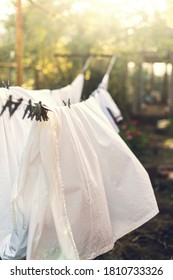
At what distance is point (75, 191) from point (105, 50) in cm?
410

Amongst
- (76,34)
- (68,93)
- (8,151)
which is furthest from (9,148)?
(76,34)

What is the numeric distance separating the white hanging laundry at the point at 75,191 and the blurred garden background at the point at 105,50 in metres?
0.69

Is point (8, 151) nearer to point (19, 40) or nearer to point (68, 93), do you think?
point (68, 93)

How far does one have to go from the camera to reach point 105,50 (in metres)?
6.11

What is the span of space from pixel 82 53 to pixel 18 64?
2643 millimetres

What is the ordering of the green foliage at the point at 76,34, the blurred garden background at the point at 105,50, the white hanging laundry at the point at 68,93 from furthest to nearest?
the green foliage at the point at 76,34, the blurred garden background at the point at 105,50, the white hanging laundry at the point at 68,93

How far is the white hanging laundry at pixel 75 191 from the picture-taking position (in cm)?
213

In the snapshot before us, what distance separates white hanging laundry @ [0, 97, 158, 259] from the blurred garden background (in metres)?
0.69

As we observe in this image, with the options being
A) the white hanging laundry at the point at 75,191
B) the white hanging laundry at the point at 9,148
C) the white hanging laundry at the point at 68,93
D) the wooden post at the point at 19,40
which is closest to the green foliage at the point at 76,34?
the wooden post at the point at 19,40

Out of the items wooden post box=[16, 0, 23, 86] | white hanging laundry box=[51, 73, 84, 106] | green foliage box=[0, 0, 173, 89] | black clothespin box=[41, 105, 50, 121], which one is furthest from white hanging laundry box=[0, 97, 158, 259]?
green foliage box=[0, 0, 173, 89]

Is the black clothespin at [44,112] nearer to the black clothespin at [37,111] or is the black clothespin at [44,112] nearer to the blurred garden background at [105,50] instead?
the black clothespin at [37,111]

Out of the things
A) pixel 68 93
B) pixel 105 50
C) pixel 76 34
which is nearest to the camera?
pixel 68 93

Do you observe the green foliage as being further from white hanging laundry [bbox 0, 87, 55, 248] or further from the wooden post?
white hanging laundry [bbox 0, 87, 55, 248]

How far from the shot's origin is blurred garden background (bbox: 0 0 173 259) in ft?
11.8
